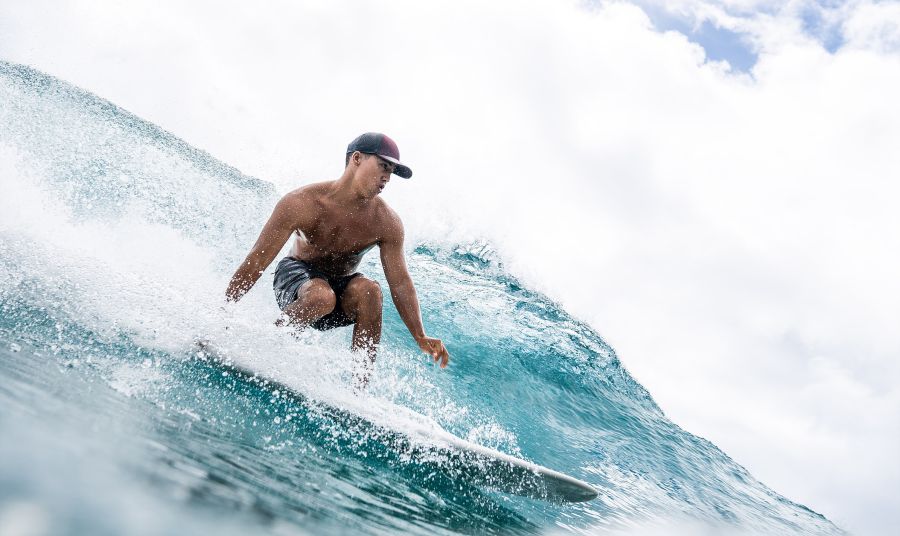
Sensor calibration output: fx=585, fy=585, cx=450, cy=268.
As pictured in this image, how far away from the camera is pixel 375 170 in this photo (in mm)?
3400

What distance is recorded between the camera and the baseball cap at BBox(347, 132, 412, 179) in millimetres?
3359

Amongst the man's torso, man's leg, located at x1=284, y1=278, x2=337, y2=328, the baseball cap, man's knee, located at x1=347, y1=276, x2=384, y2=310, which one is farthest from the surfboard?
the baseball cap

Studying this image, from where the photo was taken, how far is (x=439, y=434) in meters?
3.13

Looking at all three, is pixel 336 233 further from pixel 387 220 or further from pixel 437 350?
pixel 437 350

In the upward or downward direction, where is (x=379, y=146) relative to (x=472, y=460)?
upward

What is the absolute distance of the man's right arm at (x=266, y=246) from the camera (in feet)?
11.0

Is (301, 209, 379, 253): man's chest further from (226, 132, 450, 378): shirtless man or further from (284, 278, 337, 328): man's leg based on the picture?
(284, 278, 337, 328): man's leg

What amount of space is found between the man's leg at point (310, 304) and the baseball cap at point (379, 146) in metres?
0.85

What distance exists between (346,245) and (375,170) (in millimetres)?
593

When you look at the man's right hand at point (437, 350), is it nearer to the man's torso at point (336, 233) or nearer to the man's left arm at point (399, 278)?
the man's left arm at point (399, 278)

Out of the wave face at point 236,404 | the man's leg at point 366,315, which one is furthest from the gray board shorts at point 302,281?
the wave face at point 236,404

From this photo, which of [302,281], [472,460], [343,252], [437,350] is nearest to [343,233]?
[343,252]

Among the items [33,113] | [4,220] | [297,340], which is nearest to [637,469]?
[297,340]

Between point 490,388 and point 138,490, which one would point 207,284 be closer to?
point 490,388
